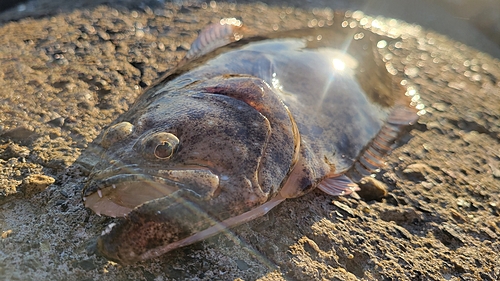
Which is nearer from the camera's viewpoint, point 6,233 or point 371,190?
point 6,233

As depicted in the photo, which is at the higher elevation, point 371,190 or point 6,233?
Answer: point 371,190

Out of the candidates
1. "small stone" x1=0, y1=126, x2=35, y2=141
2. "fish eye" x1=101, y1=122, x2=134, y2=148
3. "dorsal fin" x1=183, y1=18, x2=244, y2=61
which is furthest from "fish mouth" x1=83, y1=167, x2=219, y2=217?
"dorsal fin" x1=183, y1=18, x2=244, y2=61

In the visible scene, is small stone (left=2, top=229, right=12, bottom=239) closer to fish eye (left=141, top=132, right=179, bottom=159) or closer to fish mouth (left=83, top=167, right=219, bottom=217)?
fish mouth (left=83, top=167, right=219, bottom=217)

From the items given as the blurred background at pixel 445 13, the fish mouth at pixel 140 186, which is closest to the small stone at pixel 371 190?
the fish mouth at pixel 140 186

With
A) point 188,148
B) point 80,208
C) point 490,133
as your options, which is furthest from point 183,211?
point 490,133

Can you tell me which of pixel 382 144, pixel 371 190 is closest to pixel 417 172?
pixel 382 144

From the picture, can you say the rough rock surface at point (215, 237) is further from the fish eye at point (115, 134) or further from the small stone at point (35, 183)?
the fish eye at point (115, 134)

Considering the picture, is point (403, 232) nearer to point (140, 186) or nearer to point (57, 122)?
point (140, 186)

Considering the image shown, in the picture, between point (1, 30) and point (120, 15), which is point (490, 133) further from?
point (1, 30)
